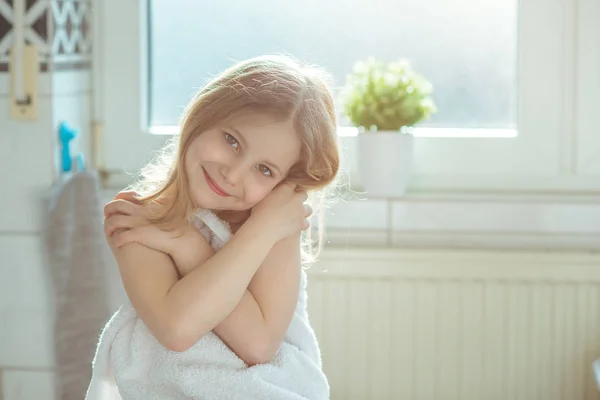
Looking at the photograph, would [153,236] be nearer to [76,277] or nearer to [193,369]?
[193,369]

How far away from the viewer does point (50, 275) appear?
1794 millimetres

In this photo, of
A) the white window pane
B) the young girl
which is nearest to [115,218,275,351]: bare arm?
the young girl

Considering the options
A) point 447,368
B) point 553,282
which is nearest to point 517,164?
point 553,282

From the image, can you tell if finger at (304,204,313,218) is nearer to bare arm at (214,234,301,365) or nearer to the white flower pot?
bare arm at (214,234,301,365)

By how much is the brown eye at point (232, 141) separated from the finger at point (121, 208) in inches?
5.7

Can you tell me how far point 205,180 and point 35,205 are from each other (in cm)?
87

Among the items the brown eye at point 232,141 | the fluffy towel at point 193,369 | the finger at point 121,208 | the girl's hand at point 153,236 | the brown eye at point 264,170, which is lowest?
the fluffy towel at point 193,369

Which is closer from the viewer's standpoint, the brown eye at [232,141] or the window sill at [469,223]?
the brown eye at [232,141]

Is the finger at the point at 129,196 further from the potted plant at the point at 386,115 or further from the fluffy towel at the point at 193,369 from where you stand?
the potted plant at the point at 386,115

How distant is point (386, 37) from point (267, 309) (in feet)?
3.59

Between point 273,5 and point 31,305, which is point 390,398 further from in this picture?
point 273,5

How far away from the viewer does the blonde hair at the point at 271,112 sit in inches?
40.7

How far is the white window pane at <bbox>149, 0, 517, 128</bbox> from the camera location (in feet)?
6.49

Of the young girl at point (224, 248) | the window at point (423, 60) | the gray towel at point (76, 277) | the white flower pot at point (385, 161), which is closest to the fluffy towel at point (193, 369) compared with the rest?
the young girl at point (224, 248)
